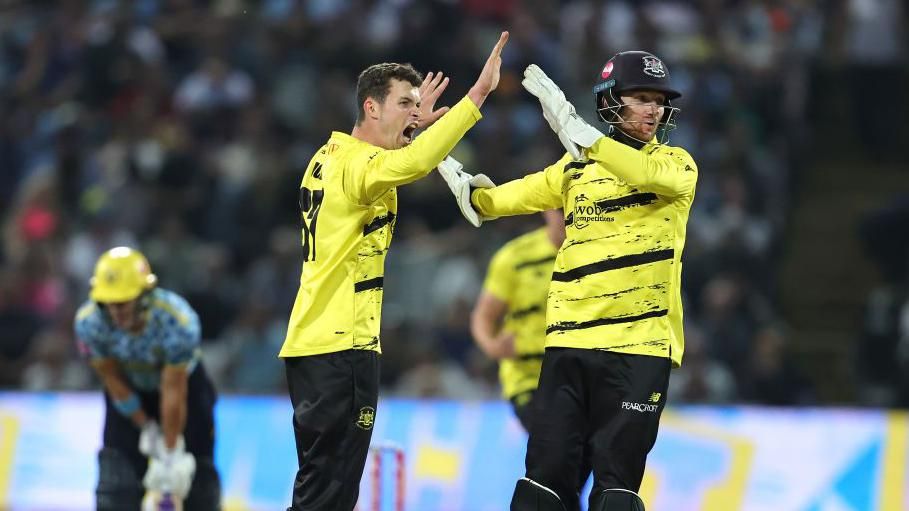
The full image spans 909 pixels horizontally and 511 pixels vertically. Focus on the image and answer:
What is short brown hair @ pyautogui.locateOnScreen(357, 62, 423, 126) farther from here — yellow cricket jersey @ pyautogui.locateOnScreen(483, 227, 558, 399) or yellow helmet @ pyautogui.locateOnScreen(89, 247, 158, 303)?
yellow cricket jersey @ pyautogui.locateOnScreen(483, 227, 558, 399)

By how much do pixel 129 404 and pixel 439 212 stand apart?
6.08 metres

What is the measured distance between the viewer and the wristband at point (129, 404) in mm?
8773

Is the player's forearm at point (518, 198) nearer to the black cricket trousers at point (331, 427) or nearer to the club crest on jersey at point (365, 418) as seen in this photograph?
the black cricket trousers at point (331, 427)

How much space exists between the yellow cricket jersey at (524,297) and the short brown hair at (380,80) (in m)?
2.55

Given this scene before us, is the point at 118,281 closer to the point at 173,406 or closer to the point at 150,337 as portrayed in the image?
the point at 150,337

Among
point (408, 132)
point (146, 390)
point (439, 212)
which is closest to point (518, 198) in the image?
point (408, 132)

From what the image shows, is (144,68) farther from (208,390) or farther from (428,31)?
(208,390)

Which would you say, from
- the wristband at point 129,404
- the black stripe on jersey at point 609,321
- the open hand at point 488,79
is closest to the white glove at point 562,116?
the open hand at point 488,79

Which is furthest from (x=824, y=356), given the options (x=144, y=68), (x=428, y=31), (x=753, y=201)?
(x=144, y=68)

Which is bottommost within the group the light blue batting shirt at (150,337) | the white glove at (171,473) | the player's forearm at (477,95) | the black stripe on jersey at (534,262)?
the white glove at (171,473)

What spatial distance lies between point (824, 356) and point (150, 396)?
7.85 metres

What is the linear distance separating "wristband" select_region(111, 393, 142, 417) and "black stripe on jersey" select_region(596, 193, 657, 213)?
3.30 m

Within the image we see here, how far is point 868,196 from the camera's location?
52.0ft

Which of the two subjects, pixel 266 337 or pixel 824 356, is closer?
pixel 266 337
